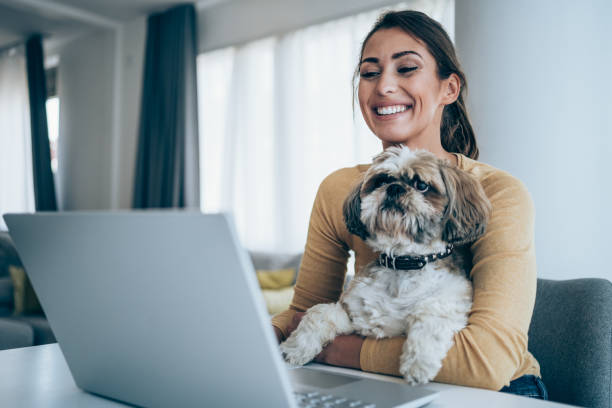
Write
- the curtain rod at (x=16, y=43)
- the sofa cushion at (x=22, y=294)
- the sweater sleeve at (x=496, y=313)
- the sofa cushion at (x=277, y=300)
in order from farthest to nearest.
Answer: the curtain rod at (x=16, y=43) < the sofa cushion at (x=22, y=294) < the sofa cushion at (x=277, y=300) < the sweater sleeve at (x=496, y=313)

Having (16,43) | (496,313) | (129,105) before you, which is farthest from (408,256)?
(16,43)

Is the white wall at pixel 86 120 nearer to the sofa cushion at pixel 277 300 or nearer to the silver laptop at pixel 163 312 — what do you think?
the sofa cushion at pixel 277 300

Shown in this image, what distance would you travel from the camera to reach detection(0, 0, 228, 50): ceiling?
5703mm

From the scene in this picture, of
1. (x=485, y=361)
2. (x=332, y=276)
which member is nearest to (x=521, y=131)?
(x=332, y=276)

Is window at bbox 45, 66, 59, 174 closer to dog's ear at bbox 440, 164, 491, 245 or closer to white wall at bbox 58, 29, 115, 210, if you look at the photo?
white wall at bbox 58, 29, 115, 210

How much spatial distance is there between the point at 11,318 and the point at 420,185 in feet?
10.6

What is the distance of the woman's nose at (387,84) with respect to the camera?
4.36 feet

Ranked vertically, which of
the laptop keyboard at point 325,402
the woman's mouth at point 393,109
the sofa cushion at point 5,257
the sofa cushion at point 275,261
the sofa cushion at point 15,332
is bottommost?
the sofa cushion at point 15,332

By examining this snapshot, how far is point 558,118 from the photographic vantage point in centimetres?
216

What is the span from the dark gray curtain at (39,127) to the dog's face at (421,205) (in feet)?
20.7

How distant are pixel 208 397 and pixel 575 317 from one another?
1063mm

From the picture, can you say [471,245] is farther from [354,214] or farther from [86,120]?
[86,120]

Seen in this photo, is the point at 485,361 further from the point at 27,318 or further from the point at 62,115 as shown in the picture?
the point at 62,115

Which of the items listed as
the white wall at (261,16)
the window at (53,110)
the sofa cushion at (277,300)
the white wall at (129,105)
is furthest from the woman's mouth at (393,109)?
the window at (53,110)
